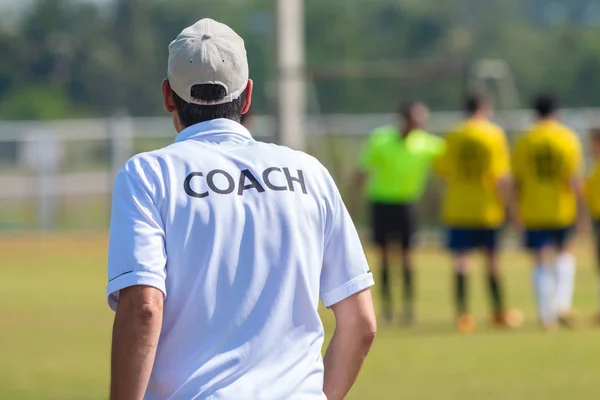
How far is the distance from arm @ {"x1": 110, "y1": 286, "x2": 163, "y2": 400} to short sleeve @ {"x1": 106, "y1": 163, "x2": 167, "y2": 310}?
1.2 inches

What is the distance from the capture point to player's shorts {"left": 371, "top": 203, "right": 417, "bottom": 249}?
13.9 metres

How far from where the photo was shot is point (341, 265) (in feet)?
10.9

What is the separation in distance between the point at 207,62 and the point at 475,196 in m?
10.2

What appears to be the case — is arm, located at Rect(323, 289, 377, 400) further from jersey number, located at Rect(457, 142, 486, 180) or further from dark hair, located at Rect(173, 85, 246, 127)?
jersey number, located at Rect(457, 142, 486, 180)

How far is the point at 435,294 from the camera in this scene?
1698 cm

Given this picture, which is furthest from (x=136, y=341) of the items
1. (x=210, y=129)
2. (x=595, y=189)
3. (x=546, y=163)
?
(x=595, y=189)

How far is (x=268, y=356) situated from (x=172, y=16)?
1384 inches

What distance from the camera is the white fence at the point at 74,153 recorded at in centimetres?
2981

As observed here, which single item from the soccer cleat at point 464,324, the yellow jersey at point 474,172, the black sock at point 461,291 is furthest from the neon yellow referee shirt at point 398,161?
the soccer cleat at point 464,324

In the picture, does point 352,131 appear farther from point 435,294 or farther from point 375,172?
point 375,172

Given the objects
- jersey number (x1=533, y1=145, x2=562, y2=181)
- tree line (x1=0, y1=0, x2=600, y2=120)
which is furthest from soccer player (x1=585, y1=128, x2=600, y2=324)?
tree line (x1=0, y1=0, x2=600, y2=120)

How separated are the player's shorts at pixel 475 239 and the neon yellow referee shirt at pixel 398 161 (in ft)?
2.43

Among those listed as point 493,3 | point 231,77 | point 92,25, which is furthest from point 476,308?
point 493,3

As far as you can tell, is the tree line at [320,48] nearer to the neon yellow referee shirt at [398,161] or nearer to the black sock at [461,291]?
the neon yellow referee shirt at [398,161]
